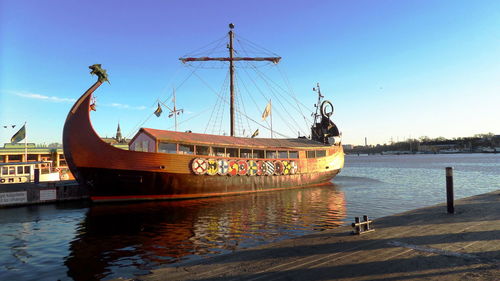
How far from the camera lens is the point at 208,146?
22000 millimetres

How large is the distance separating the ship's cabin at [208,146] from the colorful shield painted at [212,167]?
995 millimetres

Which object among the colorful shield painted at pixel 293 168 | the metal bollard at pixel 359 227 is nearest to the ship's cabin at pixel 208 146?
the colorful shield painted at pixel 293 168

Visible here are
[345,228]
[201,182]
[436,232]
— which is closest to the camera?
[436,232]

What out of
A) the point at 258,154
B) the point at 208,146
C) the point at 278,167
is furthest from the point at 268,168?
the point at 208,146

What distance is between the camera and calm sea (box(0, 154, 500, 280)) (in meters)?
8.67

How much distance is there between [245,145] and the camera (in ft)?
79.2

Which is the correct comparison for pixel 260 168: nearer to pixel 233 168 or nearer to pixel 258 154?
pixel 258 154

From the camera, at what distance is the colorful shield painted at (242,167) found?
23.3m

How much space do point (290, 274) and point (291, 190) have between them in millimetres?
22081

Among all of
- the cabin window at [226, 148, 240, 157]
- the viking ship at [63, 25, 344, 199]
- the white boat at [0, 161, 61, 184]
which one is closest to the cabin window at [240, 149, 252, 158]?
the viking ship at [63, 25, 344, 199]

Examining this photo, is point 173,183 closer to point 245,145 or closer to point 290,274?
point 245,145

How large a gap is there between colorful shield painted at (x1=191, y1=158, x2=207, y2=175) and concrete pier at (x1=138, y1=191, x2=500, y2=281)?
1274 cm

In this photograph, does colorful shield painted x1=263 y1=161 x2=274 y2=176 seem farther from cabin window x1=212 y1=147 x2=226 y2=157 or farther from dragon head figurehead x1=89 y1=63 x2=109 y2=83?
dragon head figurehead x1=89 y1=63 x2=109 y2=83

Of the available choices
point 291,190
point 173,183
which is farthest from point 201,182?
point 291,190
